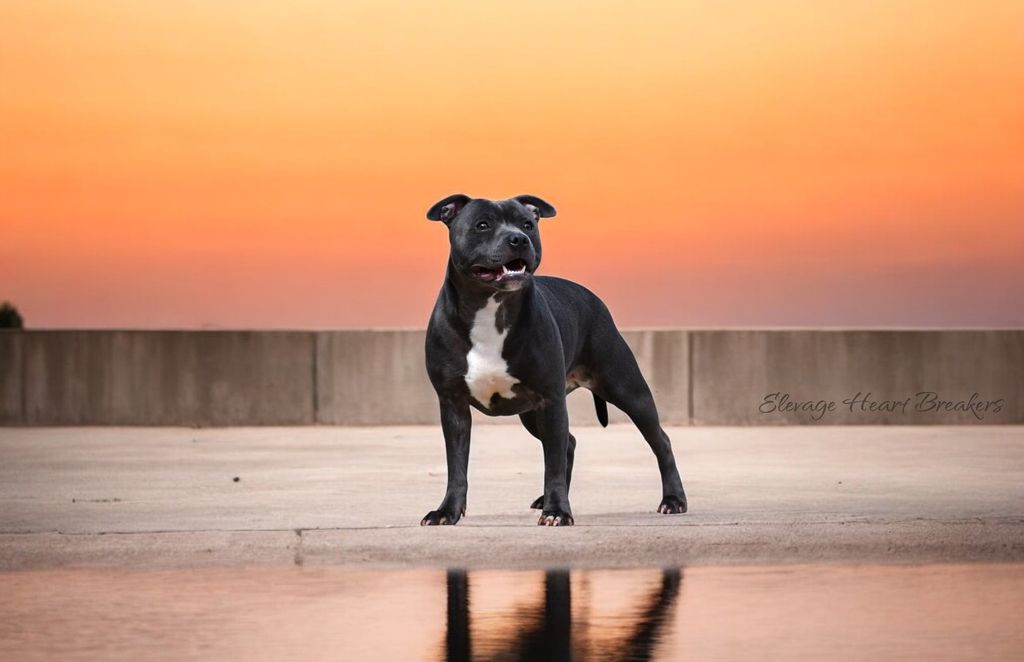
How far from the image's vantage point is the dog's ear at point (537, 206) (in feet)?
31.8

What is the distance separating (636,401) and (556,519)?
1346 mm

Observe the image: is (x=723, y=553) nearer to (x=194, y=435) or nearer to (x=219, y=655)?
(x=219, y=655)

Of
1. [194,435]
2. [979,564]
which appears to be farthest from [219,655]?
[194,435]

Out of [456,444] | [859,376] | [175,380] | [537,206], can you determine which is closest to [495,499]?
[456,444]

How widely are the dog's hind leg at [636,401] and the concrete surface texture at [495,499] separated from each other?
0.19m

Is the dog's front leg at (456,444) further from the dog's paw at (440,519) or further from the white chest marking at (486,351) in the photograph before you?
the white chest marking at (486,351)

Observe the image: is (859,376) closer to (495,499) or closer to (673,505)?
(495,499)

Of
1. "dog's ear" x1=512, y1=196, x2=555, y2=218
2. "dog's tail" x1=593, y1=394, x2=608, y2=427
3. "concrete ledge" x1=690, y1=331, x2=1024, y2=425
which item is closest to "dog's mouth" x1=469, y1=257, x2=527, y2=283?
"dog's ear" x1=512, y1=196, x2=555, y2=218

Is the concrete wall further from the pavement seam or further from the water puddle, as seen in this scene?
the water puddle

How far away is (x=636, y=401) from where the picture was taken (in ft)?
34.7

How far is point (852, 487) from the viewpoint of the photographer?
12.6m

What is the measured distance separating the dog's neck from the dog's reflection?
5.70ft

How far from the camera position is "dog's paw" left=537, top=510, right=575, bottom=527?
945cm

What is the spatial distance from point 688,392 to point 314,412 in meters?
4.30
